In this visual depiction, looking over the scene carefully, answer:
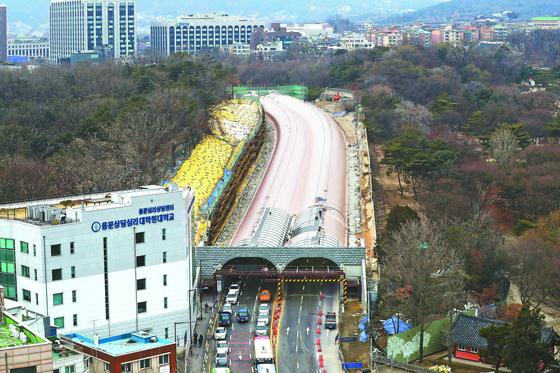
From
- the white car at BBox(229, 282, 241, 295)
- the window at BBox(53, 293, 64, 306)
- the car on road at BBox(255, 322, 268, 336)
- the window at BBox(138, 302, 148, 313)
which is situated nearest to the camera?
the window at BBox(53, 293, 64, 306)

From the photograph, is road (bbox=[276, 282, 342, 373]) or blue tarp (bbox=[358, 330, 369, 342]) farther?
blue tarp (bbox=[358, 330, 369, 342])

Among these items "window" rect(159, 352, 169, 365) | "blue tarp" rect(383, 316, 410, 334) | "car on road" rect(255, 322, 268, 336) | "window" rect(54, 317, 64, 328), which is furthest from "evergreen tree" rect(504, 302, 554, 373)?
"window" rect(54, 317, 64, 328)

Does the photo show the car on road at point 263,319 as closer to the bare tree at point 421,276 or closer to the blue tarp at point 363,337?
the blue tarp at point 363,337

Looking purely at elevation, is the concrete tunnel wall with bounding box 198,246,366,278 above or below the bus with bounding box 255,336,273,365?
above

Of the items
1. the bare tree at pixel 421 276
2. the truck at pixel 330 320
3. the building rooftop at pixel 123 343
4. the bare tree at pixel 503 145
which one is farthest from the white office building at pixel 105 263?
the bare tree at pixel 503 145

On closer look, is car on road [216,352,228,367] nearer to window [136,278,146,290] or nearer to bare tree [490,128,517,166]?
window [136,278,146,290]

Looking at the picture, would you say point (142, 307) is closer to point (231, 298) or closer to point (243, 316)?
point (243, 316)

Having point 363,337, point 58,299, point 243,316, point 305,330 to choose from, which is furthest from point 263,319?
point 58,299

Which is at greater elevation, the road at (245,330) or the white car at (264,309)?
the white car at (264,309)
